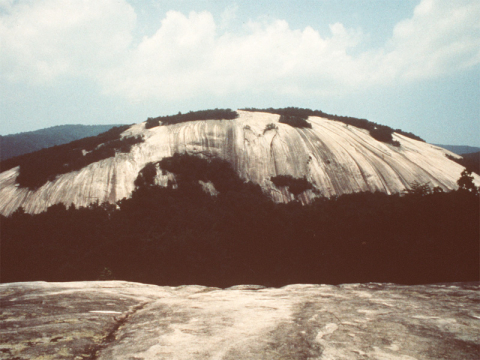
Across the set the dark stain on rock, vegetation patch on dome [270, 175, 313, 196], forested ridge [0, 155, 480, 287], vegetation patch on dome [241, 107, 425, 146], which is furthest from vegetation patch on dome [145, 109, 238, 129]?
the dark stain on rock

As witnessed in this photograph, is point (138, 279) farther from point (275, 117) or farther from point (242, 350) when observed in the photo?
point (275, 117)

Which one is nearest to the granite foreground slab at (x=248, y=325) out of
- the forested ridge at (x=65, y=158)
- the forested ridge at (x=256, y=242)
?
the forested ridge at (x=256, y=242)

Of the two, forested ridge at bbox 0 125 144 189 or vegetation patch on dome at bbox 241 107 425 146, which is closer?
forested ridge at bbox 0 125 144 189

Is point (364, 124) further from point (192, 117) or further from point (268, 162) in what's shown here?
point (192, 117)

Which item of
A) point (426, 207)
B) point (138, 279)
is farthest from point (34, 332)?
point (426, 207)

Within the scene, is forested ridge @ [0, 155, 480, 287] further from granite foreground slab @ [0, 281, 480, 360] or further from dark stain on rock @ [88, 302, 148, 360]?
dark stain on rock @ [88, 302, 148, 360]

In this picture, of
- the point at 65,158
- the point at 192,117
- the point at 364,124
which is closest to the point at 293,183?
the point at 192,117
